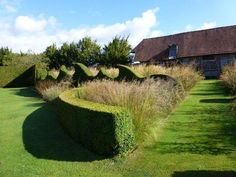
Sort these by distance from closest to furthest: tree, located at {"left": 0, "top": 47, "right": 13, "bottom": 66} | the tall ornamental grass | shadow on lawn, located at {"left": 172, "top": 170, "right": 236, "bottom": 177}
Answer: shadow on lawn, located at {"left": 172, "top": 170, "right": 236, "bottom": 177}
the tall ornamental grass
tree, located at {"left": 0, "top": 47, "right": 13, "bottom": 66}

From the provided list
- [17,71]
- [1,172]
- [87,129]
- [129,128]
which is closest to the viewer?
[1,172]

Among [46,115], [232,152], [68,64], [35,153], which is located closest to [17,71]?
[68,64]

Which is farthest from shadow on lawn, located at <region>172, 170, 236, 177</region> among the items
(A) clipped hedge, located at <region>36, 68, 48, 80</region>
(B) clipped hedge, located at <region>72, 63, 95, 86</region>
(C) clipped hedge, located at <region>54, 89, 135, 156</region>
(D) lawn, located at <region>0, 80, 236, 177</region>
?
(A) clipped hedge, located at <region>36, 68, 48, 80</region>

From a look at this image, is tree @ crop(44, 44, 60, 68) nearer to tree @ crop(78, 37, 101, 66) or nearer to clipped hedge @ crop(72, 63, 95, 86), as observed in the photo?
tree @ crop(78, 37, 101, 66)

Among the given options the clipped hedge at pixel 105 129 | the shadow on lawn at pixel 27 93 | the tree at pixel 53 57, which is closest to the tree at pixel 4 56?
the tree at pixel 53 57

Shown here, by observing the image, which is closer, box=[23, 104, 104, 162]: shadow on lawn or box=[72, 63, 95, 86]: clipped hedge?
box=[23, 104, 104, 162]: shadow on lawn

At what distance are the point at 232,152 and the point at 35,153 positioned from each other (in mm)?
4273

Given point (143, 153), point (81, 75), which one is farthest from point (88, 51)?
point (143, 153)

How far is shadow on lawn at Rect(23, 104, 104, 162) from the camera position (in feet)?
24.5

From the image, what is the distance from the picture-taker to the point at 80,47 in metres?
39.7

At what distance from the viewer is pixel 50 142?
8688 millimetres

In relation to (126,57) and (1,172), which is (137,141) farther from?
(126,57)

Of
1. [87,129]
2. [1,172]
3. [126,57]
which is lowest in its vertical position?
[1,172]

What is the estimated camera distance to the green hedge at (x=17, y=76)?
31.2 meters
